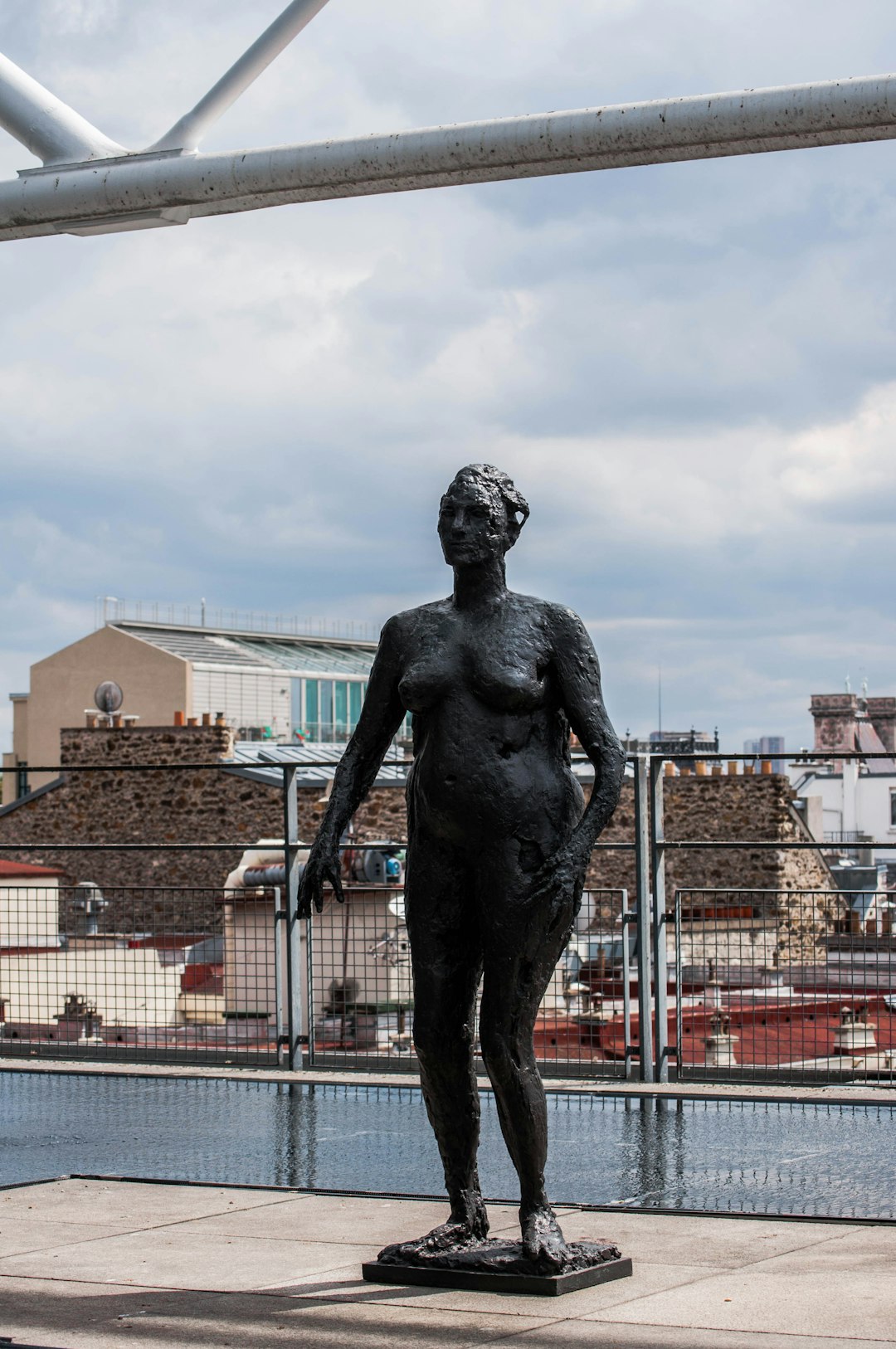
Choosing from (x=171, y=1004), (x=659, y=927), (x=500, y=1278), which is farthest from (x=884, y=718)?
(x=500, y=1278)

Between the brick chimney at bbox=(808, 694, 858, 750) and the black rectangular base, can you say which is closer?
the black rectangular base

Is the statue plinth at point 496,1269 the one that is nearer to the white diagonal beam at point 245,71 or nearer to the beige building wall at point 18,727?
the white diagonal beam at point 245,71

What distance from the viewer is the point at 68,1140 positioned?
9031mm

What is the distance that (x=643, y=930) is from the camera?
35.9ft

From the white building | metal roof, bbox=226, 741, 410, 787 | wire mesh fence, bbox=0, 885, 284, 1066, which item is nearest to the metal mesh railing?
wire mesh fence, bbox=0, 885, 284, 1066

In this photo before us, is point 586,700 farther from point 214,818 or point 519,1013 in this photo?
point 214,818

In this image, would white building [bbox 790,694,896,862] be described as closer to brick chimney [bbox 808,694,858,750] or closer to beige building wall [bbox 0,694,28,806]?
brick chimney [bbox 808,694,858,750]

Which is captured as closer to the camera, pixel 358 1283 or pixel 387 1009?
pixel 358 1283

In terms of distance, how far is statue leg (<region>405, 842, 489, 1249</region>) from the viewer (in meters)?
5.91

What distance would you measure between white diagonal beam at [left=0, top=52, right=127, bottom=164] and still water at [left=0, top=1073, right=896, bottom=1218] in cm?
397

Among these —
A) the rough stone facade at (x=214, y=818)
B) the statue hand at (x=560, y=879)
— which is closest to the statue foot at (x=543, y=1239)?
the statue hand at (x=560, y=879)

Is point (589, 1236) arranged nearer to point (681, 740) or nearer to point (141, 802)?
point (141, 802)

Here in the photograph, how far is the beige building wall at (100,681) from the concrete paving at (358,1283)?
62.4m

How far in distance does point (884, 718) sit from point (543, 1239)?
7072 cm
